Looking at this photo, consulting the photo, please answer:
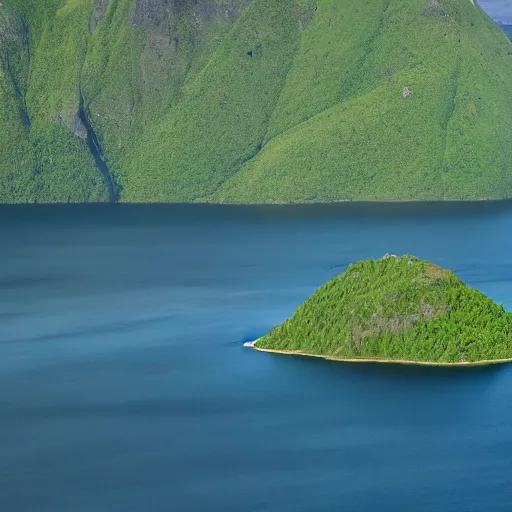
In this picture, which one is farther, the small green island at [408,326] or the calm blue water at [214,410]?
the small green island at [408,326]

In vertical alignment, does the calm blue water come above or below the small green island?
below

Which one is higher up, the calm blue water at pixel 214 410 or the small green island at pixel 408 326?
the small green island at pixel 408 326

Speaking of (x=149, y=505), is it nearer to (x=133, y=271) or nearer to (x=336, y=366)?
(x=336, y=366)

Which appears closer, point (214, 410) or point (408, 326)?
point (214, 410)

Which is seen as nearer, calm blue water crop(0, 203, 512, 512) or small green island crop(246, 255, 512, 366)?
calm blue water crop(0, 203, 512, 512)
